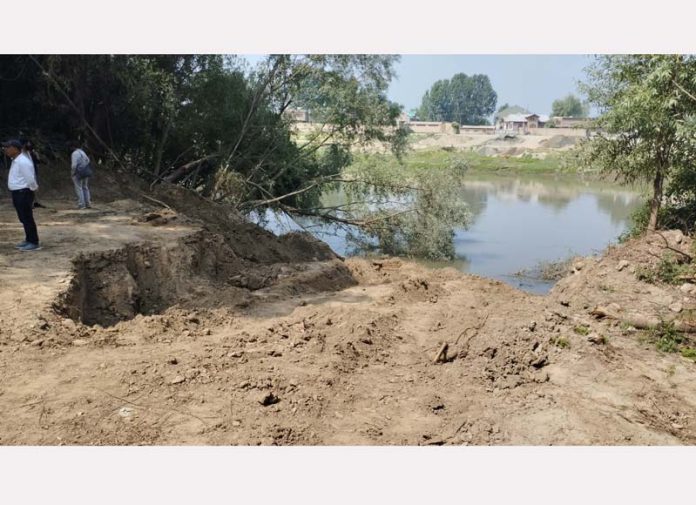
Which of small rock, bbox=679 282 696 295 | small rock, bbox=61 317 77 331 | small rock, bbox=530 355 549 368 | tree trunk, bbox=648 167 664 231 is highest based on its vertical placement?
tree trunk, bbox=648 167 664 231

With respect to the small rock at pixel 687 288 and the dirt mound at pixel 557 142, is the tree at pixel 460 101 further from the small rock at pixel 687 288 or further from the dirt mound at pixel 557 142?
the small rock at pixel 687 288

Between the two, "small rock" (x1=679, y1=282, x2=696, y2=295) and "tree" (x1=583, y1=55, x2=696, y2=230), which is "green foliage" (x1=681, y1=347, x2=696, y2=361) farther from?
"tree" (x1=583, y1=55, x2=696, y2=230)

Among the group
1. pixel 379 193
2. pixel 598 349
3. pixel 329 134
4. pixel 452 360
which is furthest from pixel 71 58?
pixel 598 349

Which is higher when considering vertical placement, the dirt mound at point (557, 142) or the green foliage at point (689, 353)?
the dirt mound at point (557, 142)

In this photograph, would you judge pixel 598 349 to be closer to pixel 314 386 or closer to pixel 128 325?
pixel 314 386

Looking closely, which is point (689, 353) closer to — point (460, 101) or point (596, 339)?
point (596, 339)

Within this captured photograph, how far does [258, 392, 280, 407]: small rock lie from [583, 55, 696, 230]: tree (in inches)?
276

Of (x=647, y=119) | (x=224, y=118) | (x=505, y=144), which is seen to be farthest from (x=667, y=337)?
(x=505, y=144)

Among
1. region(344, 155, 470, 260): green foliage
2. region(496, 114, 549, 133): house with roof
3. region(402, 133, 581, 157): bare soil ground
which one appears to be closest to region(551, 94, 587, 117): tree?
region(496, 114, 549, 133): house with roof

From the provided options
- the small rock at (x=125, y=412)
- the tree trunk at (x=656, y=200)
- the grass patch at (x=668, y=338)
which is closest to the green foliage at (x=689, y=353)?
the grass patch at (x=668, y=338)

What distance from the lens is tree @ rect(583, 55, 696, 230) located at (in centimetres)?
870

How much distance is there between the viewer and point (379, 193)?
1508 cm

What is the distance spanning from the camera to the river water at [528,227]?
1521 centimetres

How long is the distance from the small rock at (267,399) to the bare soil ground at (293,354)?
0.06 ft
